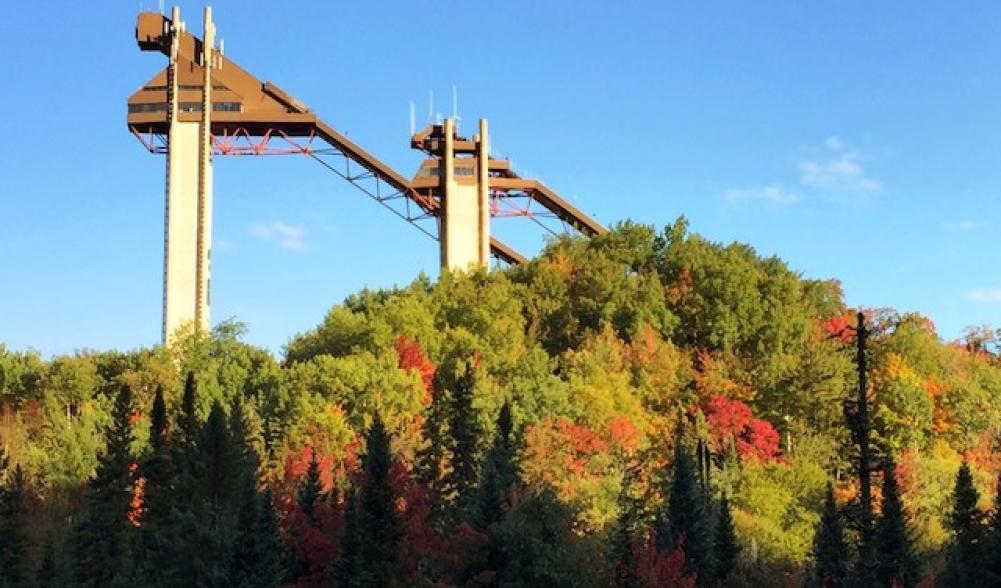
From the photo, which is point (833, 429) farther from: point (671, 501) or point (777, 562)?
point (671, 501)

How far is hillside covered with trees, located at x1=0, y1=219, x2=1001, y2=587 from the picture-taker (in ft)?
136

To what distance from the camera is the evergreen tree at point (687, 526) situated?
154 feet

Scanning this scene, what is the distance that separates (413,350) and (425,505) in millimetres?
25903

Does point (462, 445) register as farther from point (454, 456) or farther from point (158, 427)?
point (158, 427)

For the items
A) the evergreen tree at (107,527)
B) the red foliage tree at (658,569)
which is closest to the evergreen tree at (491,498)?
the red foliage tree at (658,569)

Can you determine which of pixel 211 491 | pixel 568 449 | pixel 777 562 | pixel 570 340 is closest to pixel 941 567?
pixel 777 562

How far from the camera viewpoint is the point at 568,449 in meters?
63.2

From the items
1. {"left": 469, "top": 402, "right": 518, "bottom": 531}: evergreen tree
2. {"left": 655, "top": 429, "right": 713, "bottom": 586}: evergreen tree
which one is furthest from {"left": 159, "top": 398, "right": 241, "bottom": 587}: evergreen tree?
{"left": 655, "top": 429, "right": 713, "bottom": 586}: evergreen tree

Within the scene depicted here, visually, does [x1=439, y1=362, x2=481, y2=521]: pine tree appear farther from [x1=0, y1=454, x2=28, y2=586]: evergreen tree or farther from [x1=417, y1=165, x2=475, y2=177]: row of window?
[x1=417, y1=165, x2=475, y2=177]: row of window

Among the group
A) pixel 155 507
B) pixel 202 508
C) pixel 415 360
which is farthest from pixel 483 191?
pixel 202 508

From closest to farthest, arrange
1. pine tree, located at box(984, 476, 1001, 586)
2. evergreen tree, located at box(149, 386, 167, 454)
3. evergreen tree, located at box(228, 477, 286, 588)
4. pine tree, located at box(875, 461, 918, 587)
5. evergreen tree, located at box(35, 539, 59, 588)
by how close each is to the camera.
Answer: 1. evergreen tree, located at box(228, 477, 286, 588)
2. pine tree, located at box(875, 461, 918, 587)
3. pine tree, located at box(984, 476, 1001, 586)
4. evergreen tree, located at box(35, 539, 59, 588)
5. evergreen tree, located at box(149, 386, 167, 454)

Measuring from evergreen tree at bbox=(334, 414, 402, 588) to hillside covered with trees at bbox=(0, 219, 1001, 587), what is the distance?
8cm

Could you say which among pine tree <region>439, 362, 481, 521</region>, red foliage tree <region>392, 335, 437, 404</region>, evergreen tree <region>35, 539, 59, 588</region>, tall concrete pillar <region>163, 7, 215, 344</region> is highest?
tall concrete pillar <region>163, 7, 215, 344</region>

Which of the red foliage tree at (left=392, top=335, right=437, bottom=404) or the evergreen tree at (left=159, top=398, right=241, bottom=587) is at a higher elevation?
the red foliage tree at (left=392, top=335, right=437, bottom=404)
